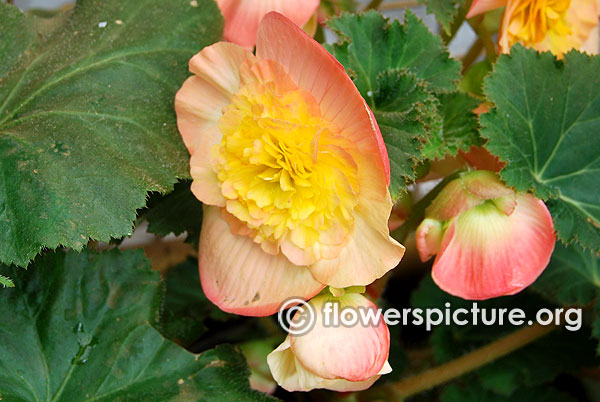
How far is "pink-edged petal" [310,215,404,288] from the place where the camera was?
505mm

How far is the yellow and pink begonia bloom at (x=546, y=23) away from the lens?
633 millimetres

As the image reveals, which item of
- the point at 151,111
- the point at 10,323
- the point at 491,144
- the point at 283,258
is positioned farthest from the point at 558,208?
the point at 10,323

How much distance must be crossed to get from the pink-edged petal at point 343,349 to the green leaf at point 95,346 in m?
0.15

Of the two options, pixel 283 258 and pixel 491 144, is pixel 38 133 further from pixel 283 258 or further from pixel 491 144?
pixel 491 144

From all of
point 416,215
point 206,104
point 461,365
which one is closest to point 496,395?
point 461,365

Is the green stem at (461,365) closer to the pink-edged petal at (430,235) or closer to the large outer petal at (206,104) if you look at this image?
the pink-edged petal at (430,235)

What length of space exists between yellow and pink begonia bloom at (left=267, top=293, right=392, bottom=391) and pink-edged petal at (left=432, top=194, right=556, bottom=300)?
8cm

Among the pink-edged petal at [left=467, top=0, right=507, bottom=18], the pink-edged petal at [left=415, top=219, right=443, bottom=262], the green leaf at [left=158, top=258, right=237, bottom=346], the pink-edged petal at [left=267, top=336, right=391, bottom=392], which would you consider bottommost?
the green leaf at [left=158, top=258, right=237, bottom=346]

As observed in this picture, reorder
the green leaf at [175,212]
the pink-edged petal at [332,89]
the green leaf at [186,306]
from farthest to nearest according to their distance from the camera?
the green leaf at [186,306] → the green leaf at [175,212] → the pink-edged petal at [332,89]

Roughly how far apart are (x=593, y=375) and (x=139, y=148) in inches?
30.8

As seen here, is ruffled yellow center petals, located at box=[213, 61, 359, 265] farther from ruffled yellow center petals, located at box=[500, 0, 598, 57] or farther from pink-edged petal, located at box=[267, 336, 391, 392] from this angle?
ruffled yellow center petals, located at box=[500, 0, 598, 57]

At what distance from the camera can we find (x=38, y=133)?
0.56 metres

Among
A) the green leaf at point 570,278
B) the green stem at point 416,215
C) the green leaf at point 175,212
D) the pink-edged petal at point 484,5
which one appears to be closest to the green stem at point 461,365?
the green leaf at point 570,278

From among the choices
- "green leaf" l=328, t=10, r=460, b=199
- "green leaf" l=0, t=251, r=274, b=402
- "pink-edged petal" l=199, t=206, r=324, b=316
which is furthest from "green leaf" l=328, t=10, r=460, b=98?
"green leaf" l=0, t=251, r=274, b=402
